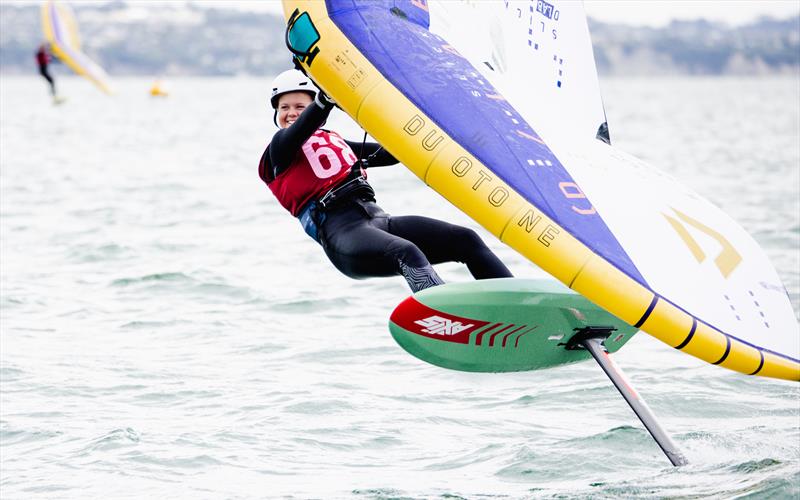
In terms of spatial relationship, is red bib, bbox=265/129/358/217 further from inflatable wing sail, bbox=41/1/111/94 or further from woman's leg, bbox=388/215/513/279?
inflatable wing sail, bbox=41/1/111/94

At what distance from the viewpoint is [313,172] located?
6.23m

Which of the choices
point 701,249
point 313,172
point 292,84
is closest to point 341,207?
point 313,172

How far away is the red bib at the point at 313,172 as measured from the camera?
623 cm

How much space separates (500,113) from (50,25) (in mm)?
34583

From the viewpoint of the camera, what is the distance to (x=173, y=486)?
20.0 feet

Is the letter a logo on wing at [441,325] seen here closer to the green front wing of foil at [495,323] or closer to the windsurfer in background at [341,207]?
the green front wing of foil at [495,323]

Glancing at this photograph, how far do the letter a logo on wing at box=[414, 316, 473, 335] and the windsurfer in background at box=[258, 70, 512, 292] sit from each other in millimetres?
401

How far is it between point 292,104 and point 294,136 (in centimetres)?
60

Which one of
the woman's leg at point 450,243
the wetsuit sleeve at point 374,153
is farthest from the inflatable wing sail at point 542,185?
the wetsuit sleeve at point 374,153

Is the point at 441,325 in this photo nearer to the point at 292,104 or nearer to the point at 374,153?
the point at 374,153

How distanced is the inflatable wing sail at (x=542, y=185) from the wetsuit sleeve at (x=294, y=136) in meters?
0.40

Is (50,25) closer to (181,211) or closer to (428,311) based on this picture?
(181,211)

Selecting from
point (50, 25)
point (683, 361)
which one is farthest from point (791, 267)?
point (50, 25)

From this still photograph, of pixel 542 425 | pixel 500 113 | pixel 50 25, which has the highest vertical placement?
pixel 500 113
